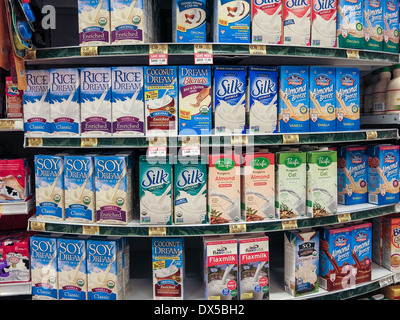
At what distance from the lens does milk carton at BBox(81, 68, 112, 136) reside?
1.88 m

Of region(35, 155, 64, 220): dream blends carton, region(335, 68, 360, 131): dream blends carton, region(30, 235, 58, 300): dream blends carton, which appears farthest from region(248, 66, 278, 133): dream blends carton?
region(30, 235, 58, 300): dream blends carton

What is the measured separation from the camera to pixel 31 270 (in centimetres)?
193

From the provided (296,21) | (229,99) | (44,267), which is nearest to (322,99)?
(296,21)

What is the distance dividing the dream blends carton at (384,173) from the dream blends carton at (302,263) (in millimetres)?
561

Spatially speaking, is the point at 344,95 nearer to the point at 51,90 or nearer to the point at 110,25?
the point at 110,25

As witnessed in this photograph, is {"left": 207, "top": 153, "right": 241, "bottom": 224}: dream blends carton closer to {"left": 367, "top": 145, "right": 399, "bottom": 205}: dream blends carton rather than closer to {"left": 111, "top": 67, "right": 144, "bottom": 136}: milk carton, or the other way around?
{"left": 111, "top": 67, "right": 144, "bottom": 136}: milk carton

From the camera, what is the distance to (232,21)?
1883 millimetres

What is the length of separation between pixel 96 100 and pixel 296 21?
131 cm

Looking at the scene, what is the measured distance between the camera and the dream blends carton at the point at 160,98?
186cm

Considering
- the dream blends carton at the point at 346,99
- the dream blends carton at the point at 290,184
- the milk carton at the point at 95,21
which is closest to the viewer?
the milk carton at the point at 95,21

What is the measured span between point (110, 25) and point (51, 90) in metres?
0.52

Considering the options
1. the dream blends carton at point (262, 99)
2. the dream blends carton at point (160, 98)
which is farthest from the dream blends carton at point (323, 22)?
the dream blends carton at point (160, 98)

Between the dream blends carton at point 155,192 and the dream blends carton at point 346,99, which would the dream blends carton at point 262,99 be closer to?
the dream blends carton at point 346,99

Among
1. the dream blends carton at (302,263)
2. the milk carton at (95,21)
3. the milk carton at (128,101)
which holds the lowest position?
the dream blends carton at (302,263)
